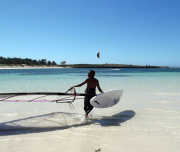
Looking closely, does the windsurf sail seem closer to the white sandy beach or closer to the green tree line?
the white sandy beach

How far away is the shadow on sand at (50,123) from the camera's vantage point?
3.86 meters

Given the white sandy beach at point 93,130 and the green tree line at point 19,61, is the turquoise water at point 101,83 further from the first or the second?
the green tree line at point 19,61

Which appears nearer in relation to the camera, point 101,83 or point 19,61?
point 101,83

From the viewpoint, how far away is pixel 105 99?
4.79 m

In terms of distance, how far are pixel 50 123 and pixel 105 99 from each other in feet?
5.27

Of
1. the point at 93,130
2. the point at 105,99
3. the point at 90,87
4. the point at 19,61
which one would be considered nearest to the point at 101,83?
the point at 105,99

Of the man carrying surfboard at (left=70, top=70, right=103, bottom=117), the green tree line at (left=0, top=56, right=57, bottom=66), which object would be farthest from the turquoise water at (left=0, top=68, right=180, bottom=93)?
the green tree line at (left=0, top=56, right=57, bottom=66)

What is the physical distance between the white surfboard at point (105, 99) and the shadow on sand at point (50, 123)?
1.24 feet

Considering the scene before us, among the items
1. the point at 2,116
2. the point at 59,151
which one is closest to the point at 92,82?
the point at 59,151

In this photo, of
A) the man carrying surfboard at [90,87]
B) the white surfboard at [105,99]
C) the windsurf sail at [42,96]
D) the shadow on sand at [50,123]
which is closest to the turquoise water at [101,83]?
the windsurf sail at [42,96]

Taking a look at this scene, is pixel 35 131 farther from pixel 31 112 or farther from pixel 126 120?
pixel 126 120

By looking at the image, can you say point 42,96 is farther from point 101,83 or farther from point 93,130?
point 101,83

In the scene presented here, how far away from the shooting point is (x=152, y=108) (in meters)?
5.67

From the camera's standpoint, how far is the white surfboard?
14.7 ft
